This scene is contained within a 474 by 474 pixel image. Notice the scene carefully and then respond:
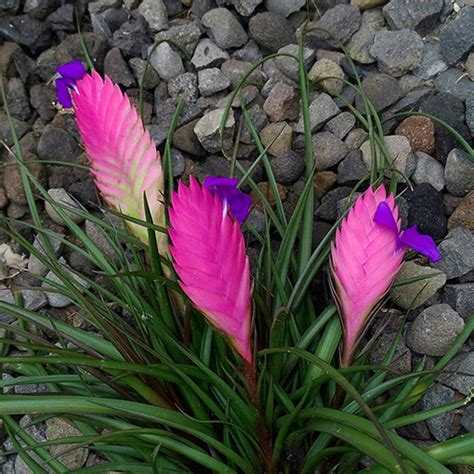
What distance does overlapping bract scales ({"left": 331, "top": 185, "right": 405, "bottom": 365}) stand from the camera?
113 centimetres

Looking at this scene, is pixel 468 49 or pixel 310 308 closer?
pixel 310 308

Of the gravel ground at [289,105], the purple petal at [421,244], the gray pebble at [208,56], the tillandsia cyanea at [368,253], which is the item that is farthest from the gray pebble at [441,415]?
the gray pebble at [208,56]

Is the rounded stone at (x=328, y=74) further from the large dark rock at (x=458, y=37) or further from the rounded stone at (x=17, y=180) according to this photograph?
the rounded stone at (x=17, y=180)

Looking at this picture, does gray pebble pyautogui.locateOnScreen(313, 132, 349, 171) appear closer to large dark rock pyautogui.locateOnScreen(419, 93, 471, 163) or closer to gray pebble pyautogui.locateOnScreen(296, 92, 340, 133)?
gray pebble pyautogui.locateOnScreen(296, 92, 340, 133)

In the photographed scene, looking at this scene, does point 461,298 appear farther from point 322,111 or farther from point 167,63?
point 167,63

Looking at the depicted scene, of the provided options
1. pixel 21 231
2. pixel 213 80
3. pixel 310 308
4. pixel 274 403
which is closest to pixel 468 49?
pixel 213 80

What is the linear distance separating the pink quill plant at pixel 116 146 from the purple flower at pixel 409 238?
40 centimetres

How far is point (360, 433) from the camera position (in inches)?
39.6

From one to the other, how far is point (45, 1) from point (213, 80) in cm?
67

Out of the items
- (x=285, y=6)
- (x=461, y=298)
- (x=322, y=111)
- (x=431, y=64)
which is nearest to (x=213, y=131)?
(x=322, y=111)

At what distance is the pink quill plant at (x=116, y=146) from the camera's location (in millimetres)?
1222

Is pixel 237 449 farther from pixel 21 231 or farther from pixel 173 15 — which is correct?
pixel 173 15

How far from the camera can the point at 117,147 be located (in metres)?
1.23

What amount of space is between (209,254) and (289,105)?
994mm
